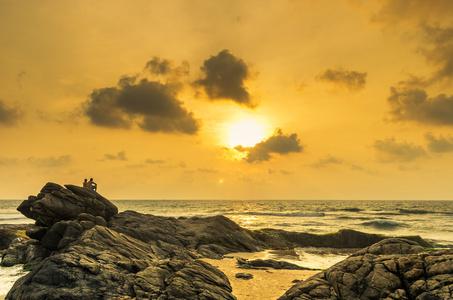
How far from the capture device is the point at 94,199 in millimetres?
29438

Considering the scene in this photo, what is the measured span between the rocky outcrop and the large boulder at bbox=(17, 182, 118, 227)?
72.8 ft

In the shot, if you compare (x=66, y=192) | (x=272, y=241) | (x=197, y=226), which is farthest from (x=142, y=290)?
(x=272, y=241)

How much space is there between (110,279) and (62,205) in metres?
15.7

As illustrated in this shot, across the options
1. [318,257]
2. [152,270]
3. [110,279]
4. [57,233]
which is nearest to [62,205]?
[57,233]

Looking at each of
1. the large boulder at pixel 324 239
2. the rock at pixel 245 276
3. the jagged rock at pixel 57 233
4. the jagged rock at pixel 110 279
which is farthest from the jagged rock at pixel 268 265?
the large boulder at pixel 324 239

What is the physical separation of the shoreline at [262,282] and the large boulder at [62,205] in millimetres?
13507

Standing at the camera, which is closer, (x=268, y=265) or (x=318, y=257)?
(x=268, y=265)

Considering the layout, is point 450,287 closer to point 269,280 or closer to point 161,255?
point 269,280

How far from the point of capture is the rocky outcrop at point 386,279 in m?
10.5

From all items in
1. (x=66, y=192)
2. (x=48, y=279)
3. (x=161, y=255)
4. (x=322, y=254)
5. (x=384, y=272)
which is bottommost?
(x=322, y=254)

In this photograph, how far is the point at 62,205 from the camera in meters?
26.1

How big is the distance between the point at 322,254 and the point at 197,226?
51.2 feet

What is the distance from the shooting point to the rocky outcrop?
10539 millimetres

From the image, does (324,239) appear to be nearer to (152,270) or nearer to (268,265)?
(268,265)
